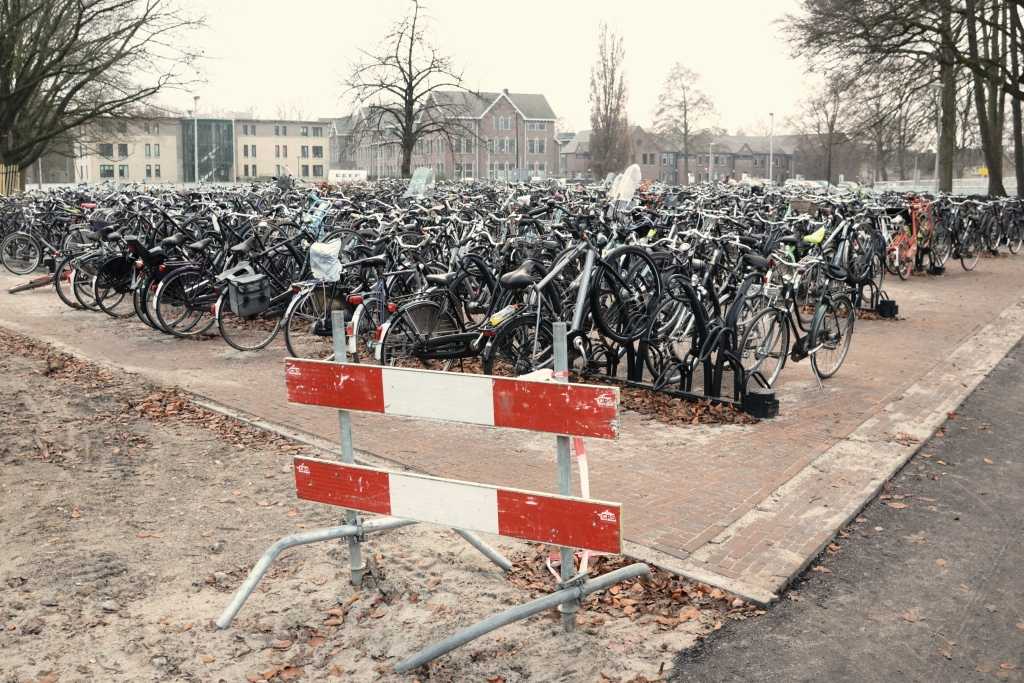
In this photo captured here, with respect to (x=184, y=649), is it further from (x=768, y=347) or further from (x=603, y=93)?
(x=603, y=93)

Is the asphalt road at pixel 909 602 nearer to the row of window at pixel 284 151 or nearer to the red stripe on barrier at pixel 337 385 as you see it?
the red stripe on barrier at pixel 337 385

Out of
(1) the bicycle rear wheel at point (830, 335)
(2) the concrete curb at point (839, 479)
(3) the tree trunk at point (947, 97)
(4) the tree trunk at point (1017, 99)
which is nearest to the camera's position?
(2) the concrete curb at point (839, 479)

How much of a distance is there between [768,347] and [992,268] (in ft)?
35.8

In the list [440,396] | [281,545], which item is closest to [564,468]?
[440,396]

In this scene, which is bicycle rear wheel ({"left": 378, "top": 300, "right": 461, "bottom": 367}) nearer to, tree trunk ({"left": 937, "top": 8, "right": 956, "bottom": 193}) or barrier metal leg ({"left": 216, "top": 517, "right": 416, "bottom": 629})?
barrier metal leg ({"left": 216, "top": 517, "right": 416, "bottom": 629})

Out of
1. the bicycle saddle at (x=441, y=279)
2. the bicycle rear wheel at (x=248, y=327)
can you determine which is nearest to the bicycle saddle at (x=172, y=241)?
the bicycle rear wheel at (x=248, y=327)

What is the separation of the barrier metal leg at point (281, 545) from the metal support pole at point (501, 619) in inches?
19.0

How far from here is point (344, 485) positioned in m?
3.52

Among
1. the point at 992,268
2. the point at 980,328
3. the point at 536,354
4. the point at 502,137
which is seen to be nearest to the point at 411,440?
the point at 536,354

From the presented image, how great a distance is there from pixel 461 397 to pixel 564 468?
0.41 meters

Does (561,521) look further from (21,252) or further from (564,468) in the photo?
(21,252)

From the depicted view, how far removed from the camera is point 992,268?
15.8 meters

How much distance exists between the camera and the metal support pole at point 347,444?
3576 mm

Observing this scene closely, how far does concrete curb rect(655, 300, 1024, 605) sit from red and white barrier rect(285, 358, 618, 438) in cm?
112
